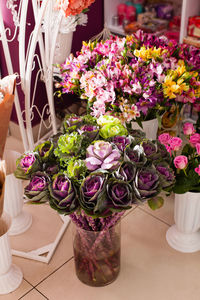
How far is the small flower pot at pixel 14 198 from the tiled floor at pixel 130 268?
0.04 meters

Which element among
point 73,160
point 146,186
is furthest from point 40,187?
point 146,186

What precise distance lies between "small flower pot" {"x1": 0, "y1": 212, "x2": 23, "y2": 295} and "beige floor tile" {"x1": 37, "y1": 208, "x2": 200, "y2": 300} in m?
0.11

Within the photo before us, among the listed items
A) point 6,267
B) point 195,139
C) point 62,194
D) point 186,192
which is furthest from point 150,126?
point 6,267

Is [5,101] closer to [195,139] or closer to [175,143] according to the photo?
[175,143]

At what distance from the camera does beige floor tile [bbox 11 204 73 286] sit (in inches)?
66.8

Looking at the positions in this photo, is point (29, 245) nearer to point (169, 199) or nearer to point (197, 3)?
point (169, 199)

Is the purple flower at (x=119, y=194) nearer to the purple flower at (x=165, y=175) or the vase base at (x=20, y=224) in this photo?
the purple flower at (x=165, y=175)

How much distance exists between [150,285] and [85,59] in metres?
1.01

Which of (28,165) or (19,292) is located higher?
(28,165)

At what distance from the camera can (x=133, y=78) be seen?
58.4 inches

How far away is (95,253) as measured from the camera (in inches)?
56.0

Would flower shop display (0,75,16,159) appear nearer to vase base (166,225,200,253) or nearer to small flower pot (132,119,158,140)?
Answer: small flower pot (132,119,158,140)

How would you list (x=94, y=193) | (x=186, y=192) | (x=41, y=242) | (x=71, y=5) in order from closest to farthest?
(x=94, y=193) < (x=71, y=5) < (x=186, y=192) < (x=41, y=242)

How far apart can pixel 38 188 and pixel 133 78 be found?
62 centimetres
